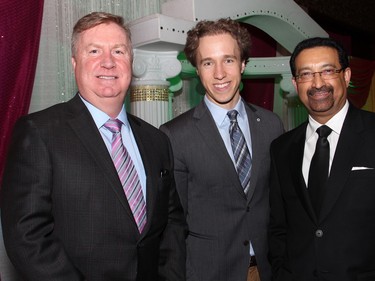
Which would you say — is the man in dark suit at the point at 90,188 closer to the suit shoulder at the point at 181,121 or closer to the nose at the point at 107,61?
the nose at the point at 107,61

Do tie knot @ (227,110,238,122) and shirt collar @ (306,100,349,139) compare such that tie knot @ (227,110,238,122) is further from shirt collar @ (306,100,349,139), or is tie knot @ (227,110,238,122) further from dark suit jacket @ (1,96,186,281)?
dark suit jacket @ (1,96,186,281)

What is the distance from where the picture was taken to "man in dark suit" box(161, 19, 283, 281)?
1961mm

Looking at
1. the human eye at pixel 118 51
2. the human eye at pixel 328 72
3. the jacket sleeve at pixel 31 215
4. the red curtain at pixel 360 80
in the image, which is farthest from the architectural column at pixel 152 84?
the red curtain at pixel 360 80

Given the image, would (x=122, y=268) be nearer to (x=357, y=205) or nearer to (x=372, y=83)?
(x=357, y=205)

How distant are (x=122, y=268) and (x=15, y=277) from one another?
1.76m

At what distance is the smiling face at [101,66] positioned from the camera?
1629mm

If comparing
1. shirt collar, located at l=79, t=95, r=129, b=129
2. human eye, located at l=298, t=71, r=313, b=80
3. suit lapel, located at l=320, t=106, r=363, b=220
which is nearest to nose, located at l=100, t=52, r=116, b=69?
shirt collar, located at l=79, t=95, r=129, b=129

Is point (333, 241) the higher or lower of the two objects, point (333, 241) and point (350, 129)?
the lower

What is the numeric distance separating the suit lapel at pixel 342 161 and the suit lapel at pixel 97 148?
2.51ft

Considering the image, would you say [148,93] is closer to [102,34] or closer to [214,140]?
[214,140]

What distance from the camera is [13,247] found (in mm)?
1376

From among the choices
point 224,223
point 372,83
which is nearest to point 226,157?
point 224,223

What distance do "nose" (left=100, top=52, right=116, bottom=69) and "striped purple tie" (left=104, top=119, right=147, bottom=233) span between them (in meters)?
0.21

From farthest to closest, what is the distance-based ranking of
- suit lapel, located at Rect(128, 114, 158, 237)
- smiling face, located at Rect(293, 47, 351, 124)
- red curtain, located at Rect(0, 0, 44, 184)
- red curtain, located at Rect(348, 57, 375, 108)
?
red curtain, located at Rect(348, 57, 375, 108) → red curtain, located at Rect(0, 0, 44, 184) → smiling face, located at Rect(293, 47, 351, 124) → suit lapel, located at Rect(128, 114, 158, 237)
